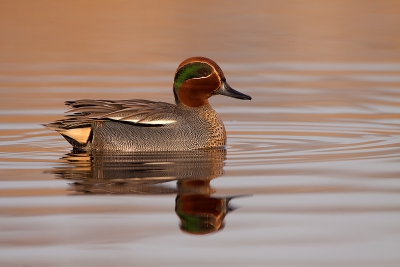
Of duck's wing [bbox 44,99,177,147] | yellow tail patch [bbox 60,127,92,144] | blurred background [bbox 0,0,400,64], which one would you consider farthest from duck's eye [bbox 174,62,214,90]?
blurred background [bbox 0,0,400,64]

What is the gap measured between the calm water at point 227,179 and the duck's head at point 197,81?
2.07 ft

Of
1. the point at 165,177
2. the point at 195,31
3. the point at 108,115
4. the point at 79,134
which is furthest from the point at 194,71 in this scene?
the point at 195,31

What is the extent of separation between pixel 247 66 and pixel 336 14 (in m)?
7.30

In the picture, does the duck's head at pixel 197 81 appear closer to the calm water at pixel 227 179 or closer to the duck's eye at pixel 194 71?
the duck's eye at pixel 194 71

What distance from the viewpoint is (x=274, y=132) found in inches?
429

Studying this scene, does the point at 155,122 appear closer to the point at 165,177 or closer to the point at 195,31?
the point at 165,177

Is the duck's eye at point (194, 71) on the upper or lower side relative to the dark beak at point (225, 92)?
upper

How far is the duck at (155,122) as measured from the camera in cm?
969

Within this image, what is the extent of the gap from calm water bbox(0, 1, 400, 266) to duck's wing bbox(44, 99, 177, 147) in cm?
25

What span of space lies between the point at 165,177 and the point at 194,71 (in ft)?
7.00

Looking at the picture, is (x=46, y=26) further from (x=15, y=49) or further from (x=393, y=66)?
(x=393, y=66)

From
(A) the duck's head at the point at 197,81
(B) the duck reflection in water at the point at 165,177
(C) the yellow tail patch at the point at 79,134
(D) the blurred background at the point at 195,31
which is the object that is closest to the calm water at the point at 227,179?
(B) the duck reflection in water at the point at 165,177

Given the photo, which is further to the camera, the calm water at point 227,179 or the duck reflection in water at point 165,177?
the duck reflection in water at point 165,177

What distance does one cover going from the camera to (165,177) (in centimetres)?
824
